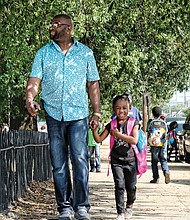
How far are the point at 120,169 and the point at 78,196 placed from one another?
188cm

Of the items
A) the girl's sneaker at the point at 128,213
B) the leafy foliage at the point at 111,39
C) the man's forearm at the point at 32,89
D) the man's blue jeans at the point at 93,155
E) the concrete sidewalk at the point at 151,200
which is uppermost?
the leafy foliage at the point at 111,39

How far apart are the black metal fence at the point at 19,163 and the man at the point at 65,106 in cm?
286

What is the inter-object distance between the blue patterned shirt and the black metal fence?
3.05 meters

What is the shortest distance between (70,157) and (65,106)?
0.48m

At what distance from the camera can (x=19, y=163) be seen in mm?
12961

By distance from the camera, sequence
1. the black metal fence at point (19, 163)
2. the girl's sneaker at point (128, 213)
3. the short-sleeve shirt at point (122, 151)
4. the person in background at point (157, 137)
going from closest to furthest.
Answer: the short-sleeve shirt at point (122, 151) < the girl's sneaker at point (128, 213) < the black metal fence at point (19, 163) < the person in background at point (157, 137)

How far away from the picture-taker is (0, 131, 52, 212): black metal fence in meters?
10.8

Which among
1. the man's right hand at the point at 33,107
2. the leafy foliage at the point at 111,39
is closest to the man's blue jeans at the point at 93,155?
the leafy foliage at the point at 111,39

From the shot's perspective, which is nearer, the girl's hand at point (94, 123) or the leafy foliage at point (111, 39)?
the girl's hand at point (94, 123)

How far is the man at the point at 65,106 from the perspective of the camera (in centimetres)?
757

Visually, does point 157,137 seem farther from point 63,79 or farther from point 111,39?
point 63,79

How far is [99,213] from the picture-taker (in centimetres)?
1058

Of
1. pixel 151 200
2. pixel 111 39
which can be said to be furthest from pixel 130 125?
pixel 111 39

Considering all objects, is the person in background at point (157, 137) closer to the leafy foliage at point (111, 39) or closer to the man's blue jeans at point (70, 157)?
the leafy foliage at point (111, 39)
